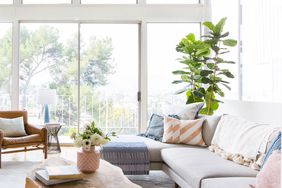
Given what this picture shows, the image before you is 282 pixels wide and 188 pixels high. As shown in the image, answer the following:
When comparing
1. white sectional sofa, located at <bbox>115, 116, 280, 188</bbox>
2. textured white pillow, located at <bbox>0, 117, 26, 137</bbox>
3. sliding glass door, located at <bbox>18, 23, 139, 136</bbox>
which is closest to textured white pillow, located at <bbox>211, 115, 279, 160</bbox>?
white sectional sofa, located at <bbox>115, 116, 280, 188</bbox>

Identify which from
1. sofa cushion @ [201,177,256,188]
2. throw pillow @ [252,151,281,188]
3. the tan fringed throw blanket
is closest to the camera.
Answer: throw pillow @ [252,151,281,188]

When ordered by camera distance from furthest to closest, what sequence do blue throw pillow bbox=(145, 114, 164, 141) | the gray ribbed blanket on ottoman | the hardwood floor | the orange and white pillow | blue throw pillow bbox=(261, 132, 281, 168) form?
the hardwood floor < blue throw pillow bbox=(145, 114, 164, 141) < the orange and white pillow < the gray ribbed blanket on ottoman < blue throw pillow bbox=(261, 132, 281, 168)

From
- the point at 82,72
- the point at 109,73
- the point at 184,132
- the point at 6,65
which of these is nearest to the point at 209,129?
the point at 184,132

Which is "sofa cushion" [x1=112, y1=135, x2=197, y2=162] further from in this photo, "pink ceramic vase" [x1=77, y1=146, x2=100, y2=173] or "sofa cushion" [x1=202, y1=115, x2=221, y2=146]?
"pink ceramic vase" [x1=77, y1=146, x2=100, y2=173]

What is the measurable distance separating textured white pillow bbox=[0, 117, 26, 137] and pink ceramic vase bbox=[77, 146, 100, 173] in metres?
2.49

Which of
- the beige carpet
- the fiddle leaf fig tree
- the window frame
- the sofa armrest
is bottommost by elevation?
the beige carpet

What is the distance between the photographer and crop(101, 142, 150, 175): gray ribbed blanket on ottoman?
135 inches

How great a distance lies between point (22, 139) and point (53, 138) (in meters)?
1.03

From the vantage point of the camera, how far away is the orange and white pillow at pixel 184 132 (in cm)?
369

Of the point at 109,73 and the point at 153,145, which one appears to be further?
the point at 109,73

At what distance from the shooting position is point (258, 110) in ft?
12.1

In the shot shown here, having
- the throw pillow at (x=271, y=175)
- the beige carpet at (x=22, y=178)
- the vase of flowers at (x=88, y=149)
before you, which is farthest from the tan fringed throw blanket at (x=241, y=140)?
the vase of flowers at (x=88, y=149)

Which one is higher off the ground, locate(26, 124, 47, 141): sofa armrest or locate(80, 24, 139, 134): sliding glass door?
locate(80, 24, 139, 134): sliding glass door

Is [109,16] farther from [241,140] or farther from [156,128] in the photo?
[241,140]
